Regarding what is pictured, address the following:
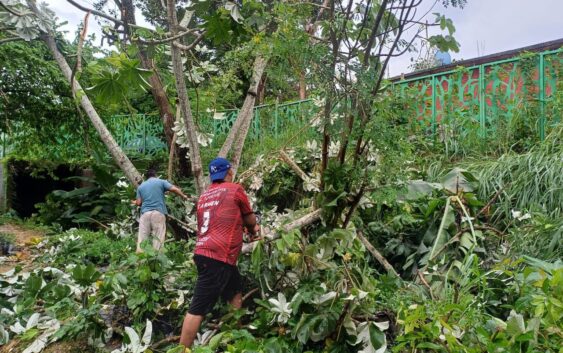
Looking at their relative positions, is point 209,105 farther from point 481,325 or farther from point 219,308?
point 481,325

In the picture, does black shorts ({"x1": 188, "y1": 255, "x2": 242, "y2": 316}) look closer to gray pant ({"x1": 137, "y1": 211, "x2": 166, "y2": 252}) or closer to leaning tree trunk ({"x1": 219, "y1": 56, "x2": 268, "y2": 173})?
leaning tree trunk ({"x1": 219, "y1": 56, "x2": 268, "y2": 173})

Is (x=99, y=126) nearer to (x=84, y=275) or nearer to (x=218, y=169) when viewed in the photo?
(x=84, y=275)

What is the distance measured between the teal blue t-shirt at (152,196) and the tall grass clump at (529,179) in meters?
3.70

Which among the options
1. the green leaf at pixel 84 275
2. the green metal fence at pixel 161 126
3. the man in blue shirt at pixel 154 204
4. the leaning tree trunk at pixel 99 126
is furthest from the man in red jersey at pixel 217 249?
the green metal fence at pixel 161 126

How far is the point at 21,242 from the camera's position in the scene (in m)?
8.59

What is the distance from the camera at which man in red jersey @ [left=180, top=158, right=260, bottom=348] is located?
318 cm

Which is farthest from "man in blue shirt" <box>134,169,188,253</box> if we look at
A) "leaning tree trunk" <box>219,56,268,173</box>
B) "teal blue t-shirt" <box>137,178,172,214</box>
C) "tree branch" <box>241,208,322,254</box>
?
"tree branch" <box>241,208,322,254</box>

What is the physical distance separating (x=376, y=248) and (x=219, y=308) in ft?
5.32

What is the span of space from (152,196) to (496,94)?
4.28 metres

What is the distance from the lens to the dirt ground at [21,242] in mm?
6978

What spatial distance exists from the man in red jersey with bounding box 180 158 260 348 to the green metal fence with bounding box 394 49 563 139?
210 cm

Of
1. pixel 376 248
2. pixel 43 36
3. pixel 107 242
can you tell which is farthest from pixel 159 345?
pixel 107 242

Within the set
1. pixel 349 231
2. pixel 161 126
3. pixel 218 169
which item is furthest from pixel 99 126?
pixel 161 126

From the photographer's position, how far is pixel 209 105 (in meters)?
6.47
